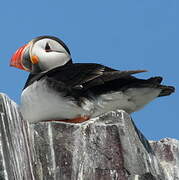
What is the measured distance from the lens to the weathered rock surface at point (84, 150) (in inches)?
197

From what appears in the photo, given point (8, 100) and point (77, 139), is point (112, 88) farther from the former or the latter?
point (8, 100)

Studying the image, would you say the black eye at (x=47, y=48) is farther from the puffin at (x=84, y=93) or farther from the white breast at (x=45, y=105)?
the white breast at (x=45, y=105)

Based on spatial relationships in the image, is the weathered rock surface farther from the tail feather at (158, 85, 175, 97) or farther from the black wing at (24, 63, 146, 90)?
the tail feather at (158, 85, 175, 97)

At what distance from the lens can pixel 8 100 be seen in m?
4.88

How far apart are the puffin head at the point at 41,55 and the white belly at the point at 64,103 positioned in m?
0.81

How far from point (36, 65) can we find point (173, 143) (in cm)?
166

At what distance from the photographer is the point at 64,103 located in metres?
6.11

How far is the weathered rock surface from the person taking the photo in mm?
5012

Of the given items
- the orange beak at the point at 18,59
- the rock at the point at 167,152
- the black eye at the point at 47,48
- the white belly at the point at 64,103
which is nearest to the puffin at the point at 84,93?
the white belly at the point at 64,103

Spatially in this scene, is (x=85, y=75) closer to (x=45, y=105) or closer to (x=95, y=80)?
(x=95, y=80)

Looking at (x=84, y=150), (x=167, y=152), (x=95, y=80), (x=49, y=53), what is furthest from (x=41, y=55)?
(x=84, y=150)

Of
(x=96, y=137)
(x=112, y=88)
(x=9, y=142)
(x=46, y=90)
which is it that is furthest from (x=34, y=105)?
(x=9, y=142)

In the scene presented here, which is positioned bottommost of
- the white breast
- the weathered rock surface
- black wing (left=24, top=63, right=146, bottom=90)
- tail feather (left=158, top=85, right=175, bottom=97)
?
the weathered rock surface

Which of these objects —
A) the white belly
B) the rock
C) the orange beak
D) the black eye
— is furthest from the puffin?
the black eye
